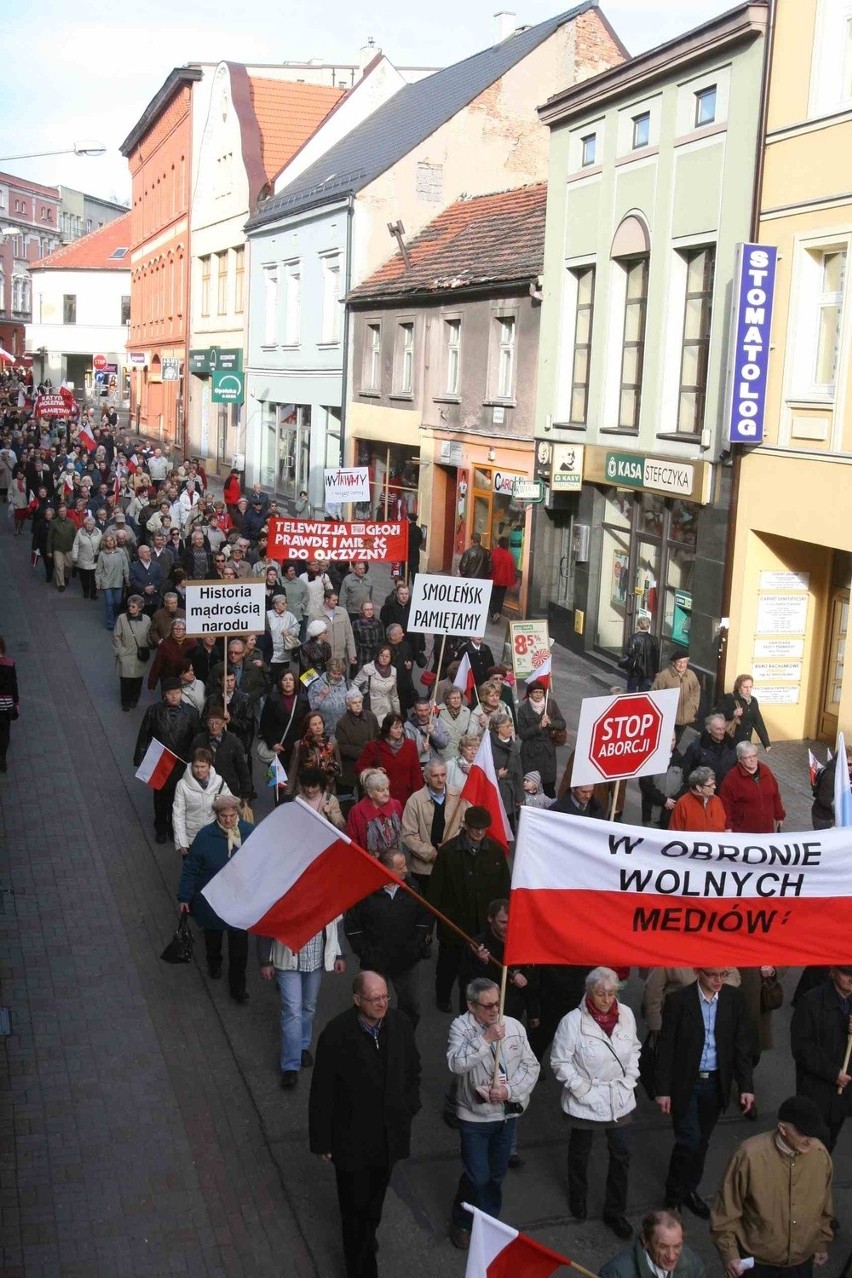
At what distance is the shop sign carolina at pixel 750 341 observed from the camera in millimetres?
16391

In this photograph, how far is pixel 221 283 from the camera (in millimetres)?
45625

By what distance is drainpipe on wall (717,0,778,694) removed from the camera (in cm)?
1669

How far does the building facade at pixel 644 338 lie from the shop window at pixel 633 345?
29 millimetres

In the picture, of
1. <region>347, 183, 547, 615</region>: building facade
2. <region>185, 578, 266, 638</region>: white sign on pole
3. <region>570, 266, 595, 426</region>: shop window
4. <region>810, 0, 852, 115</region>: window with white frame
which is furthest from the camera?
<region>347, 183, 547, 615</region>: building facade

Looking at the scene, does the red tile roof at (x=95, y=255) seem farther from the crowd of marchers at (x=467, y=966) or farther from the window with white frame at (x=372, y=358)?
the crowd of marchers at (x=467, y=966)

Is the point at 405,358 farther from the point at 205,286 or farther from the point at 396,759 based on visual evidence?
the point at 396,759

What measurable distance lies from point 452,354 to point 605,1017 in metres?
22.4

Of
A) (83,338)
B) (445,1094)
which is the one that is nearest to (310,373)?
(445,1094)

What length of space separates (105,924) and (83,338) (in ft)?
243

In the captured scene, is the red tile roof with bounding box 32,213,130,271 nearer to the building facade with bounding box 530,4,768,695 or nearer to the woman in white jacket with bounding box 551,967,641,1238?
the building facade with bounding box 530,4,768,695

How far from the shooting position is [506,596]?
2517cm

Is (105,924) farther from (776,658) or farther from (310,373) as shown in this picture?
(310,373)

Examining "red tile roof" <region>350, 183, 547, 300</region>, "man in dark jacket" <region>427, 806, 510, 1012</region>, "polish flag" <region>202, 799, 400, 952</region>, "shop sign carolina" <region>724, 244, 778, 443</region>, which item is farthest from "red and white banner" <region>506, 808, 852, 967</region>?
"red tile roof" <region>350, 183, 547, 300</region>

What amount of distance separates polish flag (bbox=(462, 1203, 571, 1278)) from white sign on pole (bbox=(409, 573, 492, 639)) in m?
9.87
